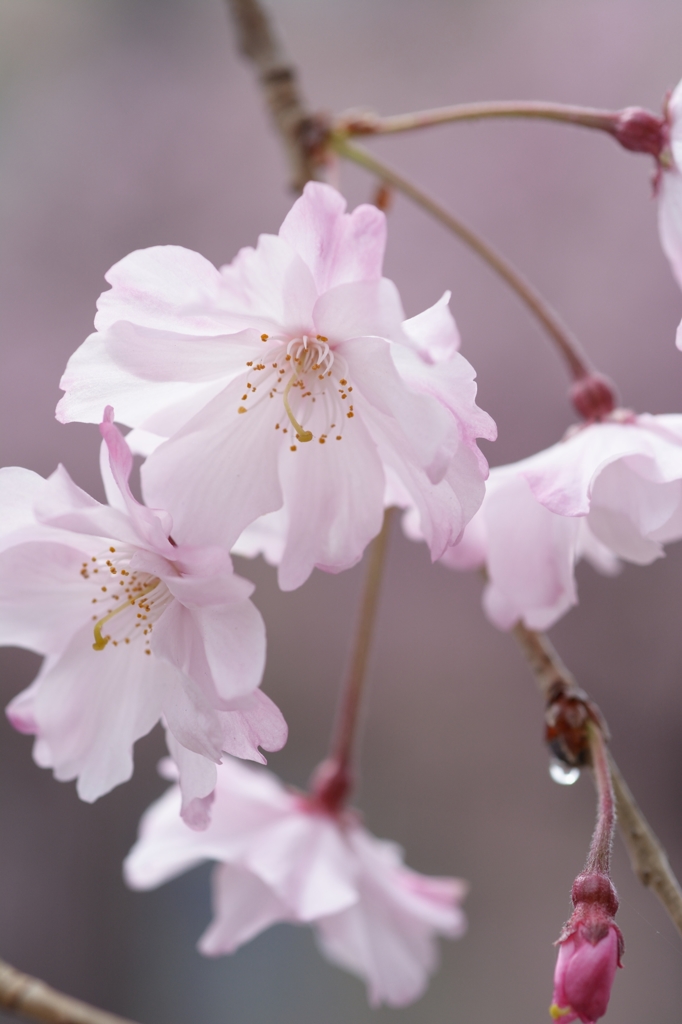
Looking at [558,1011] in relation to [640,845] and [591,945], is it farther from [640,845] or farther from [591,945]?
[640,845]

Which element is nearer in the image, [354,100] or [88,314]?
[88,314]

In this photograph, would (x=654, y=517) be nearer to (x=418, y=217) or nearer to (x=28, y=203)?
(x=418, y=217)

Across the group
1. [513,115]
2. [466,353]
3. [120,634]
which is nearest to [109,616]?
[120,634]

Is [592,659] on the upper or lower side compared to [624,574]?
lower

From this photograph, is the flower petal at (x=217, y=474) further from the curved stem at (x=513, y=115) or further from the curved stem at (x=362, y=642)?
the curved stem at (x=513, y=115)

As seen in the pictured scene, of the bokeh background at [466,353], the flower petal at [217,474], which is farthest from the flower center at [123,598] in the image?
the bokeh background at [466,353]

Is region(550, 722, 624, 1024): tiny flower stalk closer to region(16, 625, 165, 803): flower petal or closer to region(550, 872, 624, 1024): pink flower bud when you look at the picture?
region(550, 872, 624, 1024): pink flower bud

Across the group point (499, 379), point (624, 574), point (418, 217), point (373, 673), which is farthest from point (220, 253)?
point (624, 574)

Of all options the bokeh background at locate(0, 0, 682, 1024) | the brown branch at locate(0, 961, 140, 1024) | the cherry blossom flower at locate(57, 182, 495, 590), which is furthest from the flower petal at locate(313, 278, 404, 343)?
the bokeh background at locate(0, 0, 682, 1024)
